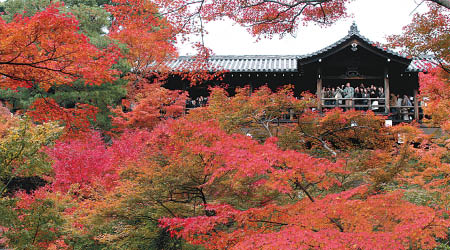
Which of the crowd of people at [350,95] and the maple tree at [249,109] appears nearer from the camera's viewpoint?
the maple tree at [249,109]

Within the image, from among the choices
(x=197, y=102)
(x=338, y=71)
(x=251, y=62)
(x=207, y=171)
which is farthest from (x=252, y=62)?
(x=207, y=171)

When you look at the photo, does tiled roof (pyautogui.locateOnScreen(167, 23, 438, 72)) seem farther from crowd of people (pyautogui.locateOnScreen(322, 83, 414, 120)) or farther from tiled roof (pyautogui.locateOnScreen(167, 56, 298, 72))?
crowd of people (pyautogui.locateOnScreen(322, 83, 414, 120))

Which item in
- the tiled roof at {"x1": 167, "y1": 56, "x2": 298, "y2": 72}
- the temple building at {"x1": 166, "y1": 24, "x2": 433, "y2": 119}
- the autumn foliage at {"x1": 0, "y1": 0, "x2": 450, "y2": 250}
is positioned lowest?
the autumn foliage at {"x1": 0, "y1": 0, "x2": 450, "y2": 250}

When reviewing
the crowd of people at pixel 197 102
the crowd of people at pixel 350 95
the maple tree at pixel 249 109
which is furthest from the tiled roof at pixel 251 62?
the maple tree at pixel 249 109

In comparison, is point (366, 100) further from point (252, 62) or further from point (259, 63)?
point (252, 62)

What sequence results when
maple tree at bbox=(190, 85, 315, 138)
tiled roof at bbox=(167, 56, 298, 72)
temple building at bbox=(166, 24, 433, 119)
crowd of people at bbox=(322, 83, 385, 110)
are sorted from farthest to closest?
1. tiled roof at bbox=(167, 56, 298, 72)
2. crowd of people at bbox=(322, 83, 385, 110)
3. temple building at bbox=(166, 24, 433, 119)
4. maple tree at bbox=(190, 85, 315, 138)

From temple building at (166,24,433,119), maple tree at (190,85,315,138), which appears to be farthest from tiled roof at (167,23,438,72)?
maple tree at (190,85,315,138)

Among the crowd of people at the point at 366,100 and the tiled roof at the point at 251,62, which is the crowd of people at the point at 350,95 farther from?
the tiled roof at the point at 251,62

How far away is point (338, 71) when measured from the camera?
1802cm

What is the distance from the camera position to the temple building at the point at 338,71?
15242 millimetres

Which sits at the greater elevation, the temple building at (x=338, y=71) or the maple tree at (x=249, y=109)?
the temple building at (x=338, y=71)

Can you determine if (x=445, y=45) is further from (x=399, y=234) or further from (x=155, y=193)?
(x=155, y=193)

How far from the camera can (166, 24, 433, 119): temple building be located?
50.0 ft

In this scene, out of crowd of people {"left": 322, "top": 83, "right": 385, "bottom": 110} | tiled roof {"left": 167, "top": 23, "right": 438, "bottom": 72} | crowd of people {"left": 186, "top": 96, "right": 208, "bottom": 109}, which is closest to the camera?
crowd of people {"left": 322, "top": 83, "right": 385, "bottom": 110}
